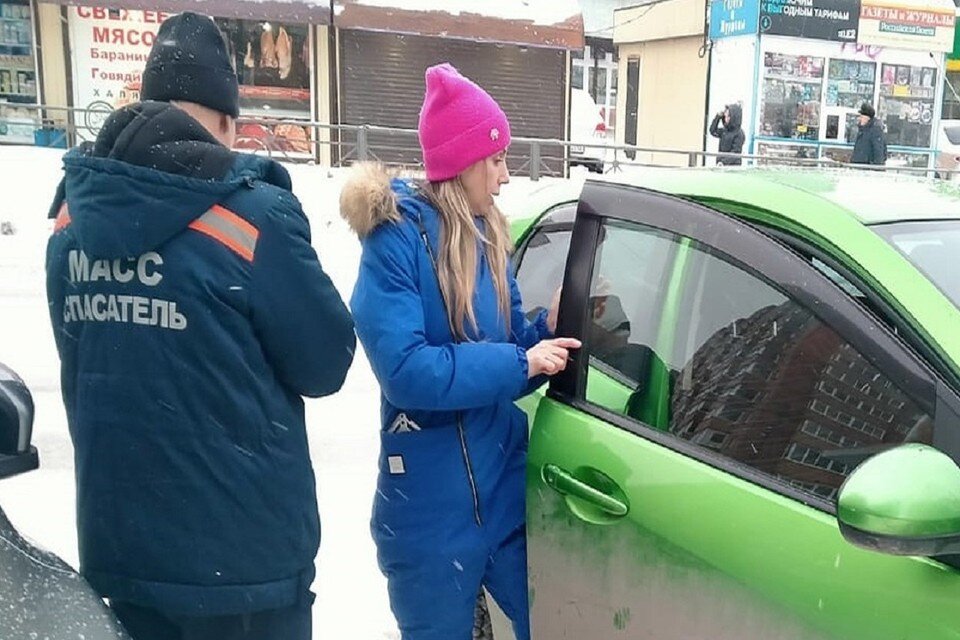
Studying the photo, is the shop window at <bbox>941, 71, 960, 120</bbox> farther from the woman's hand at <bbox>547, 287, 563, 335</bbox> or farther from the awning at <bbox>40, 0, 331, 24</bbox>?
the woman's hand at <bbox>547, 287, 563, 335</bbox>

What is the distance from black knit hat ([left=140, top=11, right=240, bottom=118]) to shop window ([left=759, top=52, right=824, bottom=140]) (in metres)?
16.2

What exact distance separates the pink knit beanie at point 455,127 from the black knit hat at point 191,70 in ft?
1.51

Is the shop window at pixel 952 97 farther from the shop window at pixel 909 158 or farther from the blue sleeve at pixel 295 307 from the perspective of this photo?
the blue sleeve at pixel 295 307

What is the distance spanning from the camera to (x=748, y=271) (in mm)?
1916

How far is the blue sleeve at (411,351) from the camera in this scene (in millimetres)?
2014

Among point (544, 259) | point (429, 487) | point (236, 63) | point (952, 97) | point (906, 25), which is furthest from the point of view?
point (952, 97)

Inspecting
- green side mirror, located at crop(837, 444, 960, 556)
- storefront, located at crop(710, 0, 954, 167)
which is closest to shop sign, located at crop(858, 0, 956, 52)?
storefront, located at crop(710, 0, 954, 167)

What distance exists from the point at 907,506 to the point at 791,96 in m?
16.9

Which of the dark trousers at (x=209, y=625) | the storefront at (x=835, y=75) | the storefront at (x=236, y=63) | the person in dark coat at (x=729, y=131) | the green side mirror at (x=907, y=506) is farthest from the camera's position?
the storefront at (x=835, y=75)

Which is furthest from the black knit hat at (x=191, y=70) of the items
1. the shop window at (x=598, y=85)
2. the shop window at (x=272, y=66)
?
the shop window at (x=598, y=85)

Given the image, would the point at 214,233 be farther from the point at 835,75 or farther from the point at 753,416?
the point at 835,75

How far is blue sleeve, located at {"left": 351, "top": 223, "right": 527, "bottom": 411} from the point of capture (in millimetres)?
2014

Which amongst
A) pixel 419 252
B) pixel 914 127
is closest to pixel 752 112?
pixel 914 127

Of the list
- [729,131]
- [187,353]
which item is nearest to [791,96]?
[729,131]
